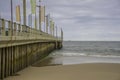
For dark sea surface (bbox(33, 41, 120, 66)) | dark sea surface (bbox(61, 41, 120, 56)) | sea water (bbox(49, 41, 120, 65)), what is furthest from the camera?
dark sea surface (bbox(61, 41, 120, 56))

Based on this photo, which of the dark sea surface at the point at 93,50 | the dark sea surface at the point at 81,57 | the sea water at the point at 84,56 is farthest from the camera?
the dark sea surface at the point at 93,50

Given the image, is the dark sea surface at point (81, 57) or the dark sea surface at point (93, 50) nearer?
the dark sea surface at point (81, 57)

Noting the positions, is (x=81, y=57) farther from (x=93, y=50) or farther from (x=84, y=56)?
(x=93, y=50)

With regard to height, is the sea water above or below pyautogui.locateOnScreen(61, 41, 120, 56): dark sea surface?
above

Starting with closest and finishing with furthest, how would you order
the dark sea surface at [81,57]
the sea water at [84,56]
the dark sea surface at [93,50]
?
the dark sea surface at [81,57] < the sea water at [84,56] < the dark sea surface at [93,50]

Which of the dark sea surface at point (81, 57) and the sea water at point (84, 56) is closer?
the dark sea surface at point (81, 57)

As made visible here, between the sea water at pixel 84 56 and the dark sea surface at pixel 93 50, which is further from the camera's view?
the dark sea surface at pixel 93 50

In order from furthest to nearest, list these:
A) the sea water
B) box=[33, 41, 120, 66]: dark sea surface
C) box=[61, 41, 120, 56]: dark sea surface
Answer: box=[61, 41, 120, 56]: dark sea surface → the sea water → box=[33, 41, 120, 66]: dark sea surface

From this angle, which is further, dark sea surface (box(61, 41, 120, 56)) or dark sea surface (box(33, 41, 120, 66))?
dark sea surface (box(61, 41, 120, 56))

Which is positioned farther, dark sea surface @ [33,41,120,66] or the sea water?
the sea water

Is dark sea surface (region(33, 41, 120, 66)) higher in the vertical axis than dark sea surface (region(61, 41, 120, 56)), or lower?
higher

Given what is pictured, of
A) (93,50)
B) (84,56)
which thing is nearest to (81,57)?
(84,56)

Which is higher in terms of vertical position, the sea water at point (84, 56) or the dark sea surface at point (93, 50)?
the sea water at point (84, 56)

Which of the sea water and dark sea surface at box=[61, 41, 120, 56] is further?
dark sea surface at box=[61, 41, 120, 56]
